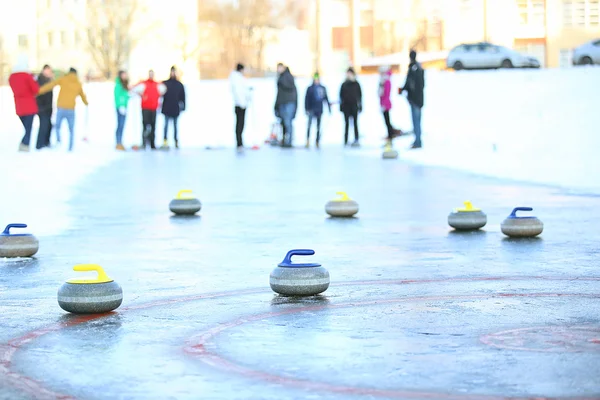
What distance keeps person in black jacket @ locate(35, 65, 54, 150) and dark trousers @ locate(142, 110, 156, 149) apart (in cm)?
274

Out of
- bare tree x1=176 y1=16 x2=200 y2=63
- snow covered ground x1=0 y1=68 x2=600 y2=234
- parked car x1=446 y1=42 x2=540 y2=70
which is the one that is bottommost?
snow covered ground x1=0 y1=68 x2=600 y2=234

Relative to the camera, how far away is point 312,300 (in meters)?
8.05

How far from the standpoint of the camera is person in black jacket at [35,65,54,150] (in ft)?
99.5

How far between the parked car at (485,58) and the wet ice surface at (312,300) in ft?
132

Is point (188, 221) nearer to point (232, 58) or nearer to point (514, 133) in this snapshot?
point (514, 133)

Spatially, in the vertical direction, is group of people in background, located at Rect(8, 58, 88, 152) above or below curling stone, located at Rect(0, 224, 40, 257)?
above

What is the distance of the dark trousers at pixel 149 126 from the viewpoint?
33.3m

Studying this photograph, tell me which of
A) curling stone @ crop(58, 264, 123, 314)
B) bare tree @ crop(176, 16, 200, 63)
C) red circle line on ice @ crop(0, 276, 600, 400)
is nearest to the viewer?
red circle line on ice @ crop(0, 276, 600, 400)

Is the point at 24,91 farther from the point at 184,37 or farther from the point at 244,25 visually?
the point at 244,25

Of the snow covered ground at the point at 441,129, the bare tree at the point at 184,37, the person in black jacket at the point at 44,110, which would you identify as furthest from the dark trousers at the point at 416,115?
the bare tree at the point at 184,37

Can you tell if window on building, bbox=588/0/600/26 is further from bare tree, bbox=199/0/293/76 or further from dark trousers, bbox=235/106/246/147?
dark trousers, bbox=235/106/246/147

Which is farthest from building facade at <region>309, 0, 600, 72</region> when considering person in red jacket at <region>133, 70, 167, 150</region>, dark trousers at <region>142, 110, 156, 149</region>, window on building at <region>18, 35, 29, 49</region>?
person in red jacket at <region>133, 70, 167, 150</region>

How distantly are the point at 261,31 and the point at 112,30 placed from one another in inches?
916

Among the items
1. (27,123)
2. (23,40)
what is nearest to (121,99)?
(27,123)
